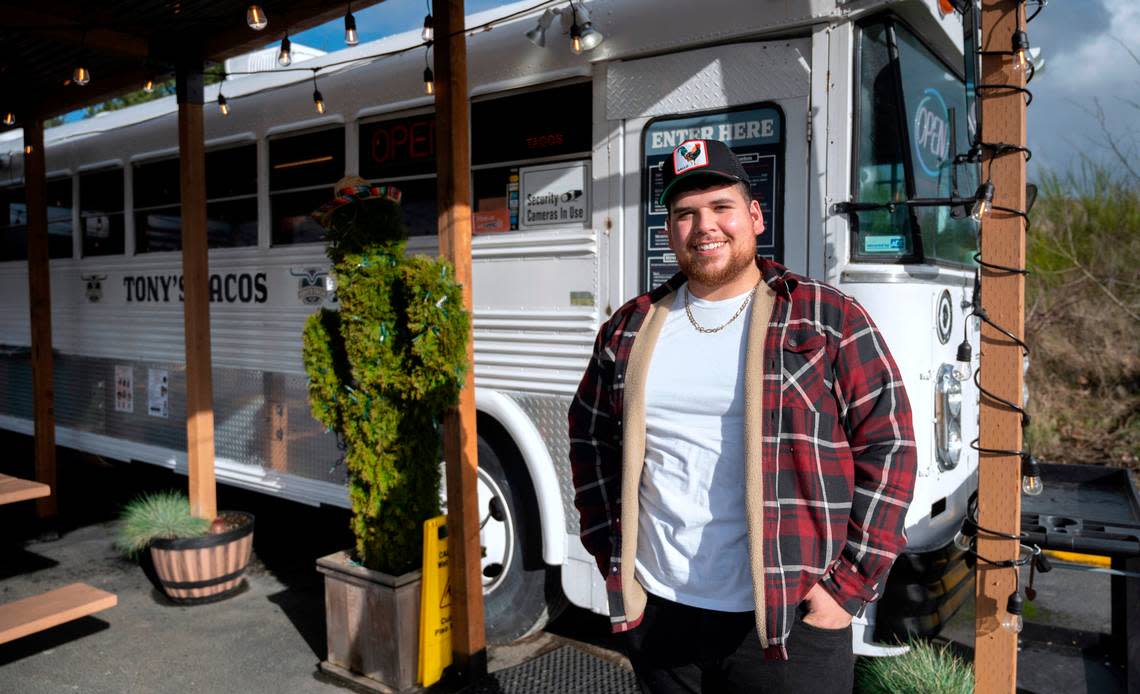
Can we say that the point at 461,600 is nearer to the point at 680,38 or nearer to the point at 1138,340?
the point at 680,38

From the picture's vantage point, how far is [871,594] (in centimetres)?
184

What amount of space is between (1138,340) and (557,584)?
6.43m

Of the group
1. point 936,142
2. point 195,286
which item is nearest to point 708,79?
point 936,142

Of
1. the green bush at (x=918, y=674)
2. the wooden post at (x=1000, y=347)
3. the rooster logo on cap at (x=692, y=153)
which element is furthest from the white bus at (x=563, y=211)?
the rooster logo on cap at (x=692, y=153)

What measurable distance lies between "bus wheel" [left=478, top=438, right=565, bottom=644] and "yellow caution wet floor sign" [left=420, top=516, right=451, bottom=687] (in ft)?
1.21

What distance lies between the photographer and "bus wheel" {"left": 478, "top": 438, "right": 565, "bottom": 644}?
13.6 feet

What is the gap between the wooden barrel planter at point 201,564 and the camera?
4.70 m

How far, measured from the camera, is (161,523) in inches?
194

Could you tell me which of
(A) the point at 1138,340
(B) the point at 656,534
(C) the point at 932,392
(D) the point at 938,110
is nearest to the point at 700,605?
(B) the point at 656,534

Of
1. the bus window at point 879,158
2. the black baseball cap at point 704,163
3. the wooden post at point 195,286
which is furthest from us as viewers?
the wooden post at point 195,286

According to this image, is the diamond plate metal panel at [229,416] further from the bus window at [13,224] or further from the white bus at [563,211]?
the bus window at [13,224]

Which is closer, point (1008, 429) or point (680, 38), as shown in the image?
point (1008, 429)

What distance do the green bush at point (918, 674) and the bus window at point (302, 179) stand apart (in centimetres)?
341

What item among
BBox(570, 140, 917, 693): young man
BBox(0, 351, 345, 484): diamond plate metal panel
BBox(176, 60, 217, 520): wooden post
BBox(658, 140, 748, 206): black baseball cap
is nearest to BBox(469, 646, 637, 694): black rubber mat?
BBox(0, 351, 345, 484): diamond plate metal panel
